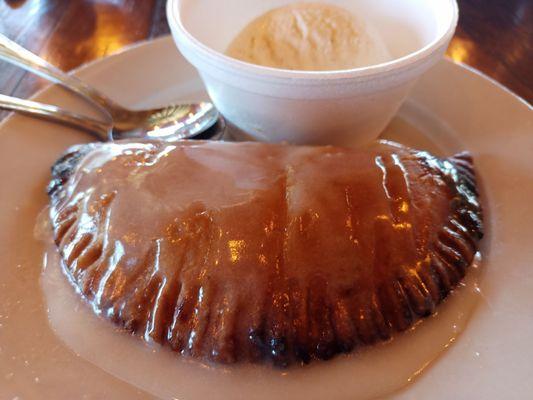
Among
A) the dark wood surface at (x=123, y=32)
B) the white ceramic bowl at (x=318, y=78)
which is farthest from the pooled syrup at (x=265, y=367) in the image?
the dark wood surface at (x=123, y=32)

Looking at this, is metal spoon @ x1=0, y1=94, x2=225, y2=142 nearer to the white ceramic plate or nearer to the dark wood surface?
the white ceramic plate

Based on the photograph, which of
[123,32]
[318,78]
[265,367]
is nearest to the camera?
[265,367]

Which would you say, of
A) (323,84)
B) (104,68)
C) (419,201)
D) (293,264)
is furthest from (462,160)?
(104,68)

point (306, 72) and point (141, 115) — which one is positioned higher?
point (306, 72)

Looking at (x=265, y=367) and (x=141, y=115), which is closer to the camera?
(x=265, y=367)

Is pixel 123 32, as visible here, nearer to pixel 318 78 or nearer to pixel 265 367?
pixel 318 78

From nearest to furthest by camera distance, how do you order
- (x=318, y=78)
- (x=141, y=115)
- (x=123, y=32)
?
(x=318, y=78) → (x=141, y=115) → (x=123, y=32)

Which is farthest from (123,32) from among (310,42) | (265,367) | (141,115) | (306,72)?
(265,367)

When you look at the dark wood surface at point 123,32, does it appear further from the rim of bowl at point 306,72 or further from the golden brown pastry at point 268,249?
the golden brown pastry at point 268,249

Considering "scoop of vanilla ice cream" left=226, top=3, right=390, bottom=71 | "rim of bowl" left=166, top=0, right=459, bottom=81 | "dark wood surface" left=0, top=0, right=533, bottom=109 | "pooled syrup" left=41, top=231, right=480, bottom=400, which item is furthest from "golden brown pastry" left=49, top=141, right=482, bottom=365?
"dark wood surface" left=0, top=0, right=533, bottom=109
